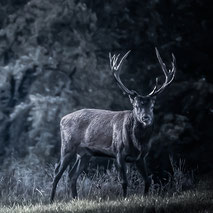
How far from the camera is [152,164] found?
10.3 meters

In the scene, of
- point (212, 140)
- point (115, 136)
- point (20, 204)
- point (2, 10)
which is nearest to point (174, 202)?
point (115, 136)

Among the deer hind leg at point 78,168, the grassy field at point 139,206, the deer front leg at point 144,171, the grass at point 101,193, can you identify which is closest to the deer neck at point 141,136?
the deer front leg at point 144,171

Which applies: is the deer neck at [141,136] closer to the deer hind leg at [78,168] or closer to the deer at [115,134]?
the deer at [115,134]

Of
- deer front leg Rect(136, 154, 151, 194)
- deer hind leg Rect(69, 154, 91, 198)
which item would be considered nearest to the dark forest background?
deer hind leg Rect(69, 154, 91, 198)

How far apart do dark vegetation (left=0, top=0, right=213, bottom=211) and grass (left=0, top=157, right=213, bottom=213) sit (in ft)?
0.60

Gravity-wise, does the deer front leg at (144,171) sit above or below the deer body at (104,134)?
below

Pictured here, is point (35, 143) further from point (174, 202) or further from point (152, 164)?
point (174, 202)

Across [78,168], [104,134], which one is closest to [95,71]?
[104,134]

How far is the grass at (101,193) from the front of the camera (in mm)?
7266

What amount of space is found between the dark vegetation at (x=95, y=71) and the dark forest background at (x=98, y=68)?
0.02 metres

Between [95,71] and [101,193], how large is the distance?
8.55ft

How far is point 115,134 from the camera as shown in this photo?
28.9 feet

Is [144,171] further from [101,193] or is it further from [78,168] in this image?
[78,168]

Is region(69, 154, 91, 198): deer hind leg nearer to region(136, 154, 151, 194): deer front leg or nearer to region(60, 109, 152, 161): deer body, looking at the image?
region(60, 109, 152, 161): deer body
